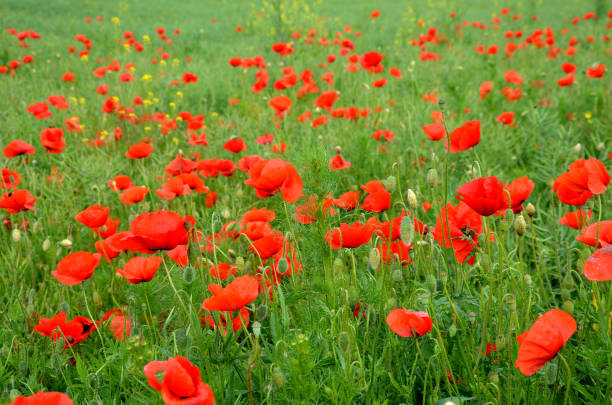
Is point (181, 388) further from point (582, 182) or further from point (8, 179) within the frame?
point (8, 179)

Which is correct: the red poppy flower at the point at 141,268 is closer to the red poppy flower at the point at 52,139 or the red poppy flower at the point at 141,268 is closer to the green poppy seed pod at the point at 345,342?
the green poppy seed pod at the point at 345,342

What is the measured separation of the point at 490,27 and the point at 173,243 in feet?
34.8

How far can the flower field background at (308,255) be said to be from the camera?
1.16 meters

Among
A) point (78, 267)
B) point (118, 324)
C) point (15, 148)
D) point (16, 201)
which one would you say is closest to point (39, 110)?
point (15, 148)

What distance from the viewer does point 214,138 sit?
3.65m

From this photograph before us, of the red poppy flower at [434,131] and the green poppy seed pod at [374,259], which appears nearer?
the green poppy seed pod at [374,259]

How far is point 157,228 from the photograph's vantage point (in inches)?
48.0

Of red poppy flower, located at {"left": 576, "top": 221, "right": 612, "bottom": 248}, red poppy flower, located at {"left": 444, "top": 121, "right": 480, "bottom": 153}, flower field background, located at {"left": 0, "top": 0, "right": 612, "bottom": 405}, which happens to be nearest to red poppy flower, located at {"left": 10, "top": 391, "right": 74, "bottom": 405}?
flower field background, located at {"left": 0, "top": 0, "right": 612, "bottom": 405}

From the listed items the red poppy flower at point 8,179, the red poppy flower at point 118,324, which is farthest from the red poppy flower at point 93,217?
the red poppy flower at point 8,179

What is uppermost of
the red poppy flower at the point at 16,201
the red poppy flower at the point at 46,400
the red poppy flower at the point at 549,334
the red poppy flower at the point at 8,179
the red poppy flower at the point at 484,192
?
the red poppy flower at the point at 484,192

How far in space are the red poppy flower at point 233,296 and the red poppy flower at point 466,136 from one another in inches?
32.8

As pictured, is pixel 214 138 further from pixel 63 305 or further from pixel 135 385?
pixel 135 385

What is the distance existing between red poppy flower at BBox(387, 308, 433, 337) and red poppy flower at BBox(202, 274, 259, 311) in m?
0.30

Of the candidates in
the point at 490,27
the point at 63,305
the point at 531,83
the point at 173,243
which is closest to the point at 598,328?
the point at 173,243
